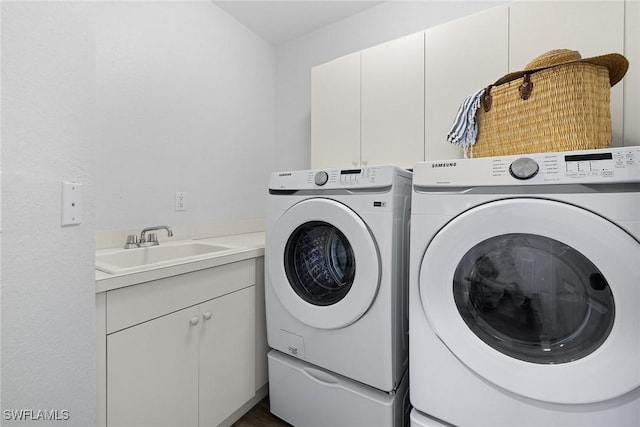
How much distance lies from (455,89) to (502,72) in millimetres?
208

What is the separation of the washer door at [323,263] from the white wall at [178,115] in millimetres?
804

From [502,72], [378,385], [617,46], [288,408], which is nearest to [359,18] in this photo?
[502,72]

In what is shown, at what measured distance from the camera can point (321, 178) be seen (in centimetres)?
124

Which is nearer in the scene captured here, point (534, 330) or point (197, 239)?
point (534, 330)

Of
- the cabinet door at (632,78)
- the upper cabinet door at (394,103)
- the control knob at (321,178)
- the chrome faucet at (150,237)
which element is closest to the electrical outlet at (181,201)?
the chrome faucet at (150,237)

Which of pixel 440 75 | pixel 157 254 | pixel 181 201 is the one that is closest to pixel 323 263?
pixel 157 254

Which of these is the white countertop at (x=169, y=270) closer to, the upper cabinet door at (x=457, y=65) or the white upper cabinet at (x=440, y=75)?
the white upper cabinet at (x=440, y=75)

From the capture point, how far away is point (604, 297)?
775 millimetres

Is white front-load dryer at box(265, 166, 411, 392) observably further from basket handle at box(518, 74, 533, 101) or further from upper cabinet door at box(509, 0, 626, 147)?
upper cabinet door at box(509, 0, 626, 147)

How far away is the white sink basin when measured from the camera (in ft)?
4.17

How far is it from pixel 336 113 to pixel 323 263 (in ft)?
3.45

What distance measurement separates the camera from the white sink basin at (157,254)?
50.1 inches

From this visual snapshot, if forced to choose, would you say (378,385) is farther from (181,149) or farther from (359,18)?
(359,18)

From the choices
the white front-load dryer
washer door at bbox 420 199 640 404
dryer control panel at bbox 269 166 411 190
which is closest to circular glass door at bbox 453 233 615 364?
washer door at bbox 420 199 640 404
